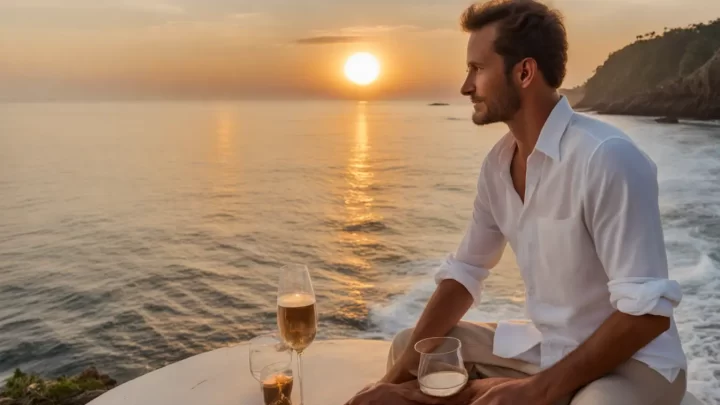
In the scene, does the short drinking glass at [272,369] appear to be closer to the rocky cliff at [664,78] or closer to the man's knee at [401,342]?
the man's knee at [401,342]

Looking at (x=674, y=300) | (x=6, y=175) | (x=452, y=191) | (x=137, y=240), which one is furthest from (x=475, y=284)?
(x=6, y=175)

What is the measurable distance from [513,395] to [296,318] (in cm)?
67

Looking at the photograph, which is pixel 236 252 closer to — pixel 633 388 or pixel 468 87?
pixel 468 87

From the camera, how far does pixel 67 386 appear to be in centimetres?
469

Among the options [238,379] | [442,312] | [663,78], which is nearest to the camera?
[442,312]

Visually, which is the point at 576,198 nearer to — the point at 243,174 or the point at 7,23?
the point at 243,174

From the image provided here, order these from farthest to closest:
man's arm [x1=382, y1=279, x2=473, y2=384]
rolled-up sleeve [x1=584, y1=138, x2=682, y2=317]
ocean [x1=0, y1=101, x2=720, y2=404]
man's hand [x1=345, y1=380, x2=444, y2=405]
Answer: ocean [x1=0, y1=101, x2=720, y2=404]
man's arm [x1=382, y1=279, x2=473, y2=384]
man's hand [x1=345, y1=380, x2=444, y2=405]
rolled-up sleeve [x1=584, y1=138, x2=682, y2=317]

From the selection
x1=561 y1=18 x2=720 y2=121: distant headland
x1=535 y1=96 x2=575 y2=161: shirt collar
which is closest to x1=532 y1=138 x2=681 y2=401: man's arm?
x1=535 y1=96 x2=575 y2=161: shirt collar

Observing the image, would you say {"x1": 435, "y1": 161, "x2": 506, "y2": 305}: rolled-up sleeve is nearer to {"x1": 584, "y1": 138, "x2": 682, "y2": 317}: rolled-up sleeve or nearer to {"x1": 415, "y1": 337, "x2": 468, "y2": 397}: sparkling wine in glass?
{"x1": 415, "y1": 337, "x2": 468, "y2": 397}: sparkling wine in glass

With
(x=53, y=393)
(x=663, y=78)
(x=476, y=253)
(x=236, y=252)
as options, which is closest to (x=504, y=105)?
(x=476, y=253)

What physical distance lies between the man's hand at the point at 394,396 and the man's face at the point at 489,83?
0.88 metres

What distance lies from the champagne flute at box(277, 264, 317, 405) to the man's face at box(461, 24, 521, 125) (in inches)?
30.7

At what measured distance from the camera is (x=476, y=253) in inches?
102

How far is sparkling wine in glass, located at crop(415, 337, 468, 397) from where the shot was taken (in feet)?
6.77
